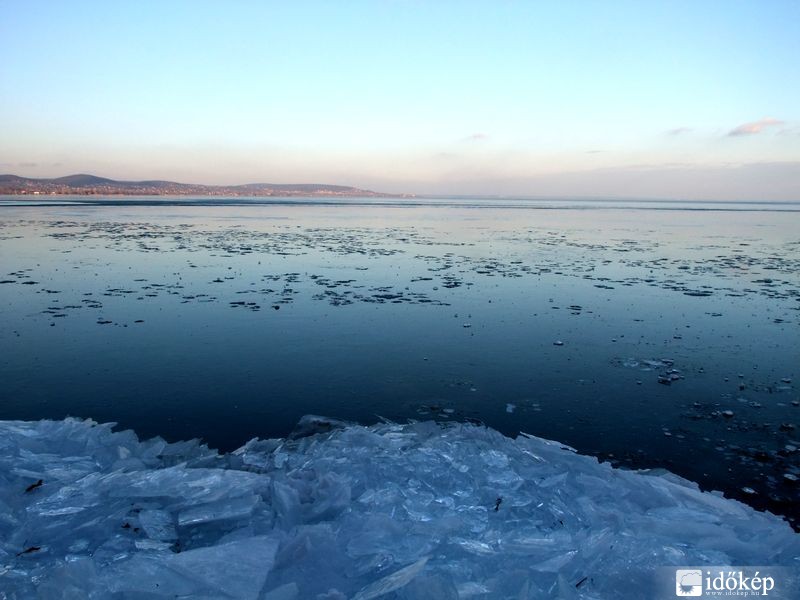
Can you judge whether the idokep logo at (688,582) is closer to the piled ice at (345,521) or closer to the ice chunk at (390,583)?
the piled ice at (345,521)

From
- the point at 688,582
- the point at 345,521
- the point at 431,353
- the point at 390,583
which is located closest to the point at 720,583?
the point at 688,582

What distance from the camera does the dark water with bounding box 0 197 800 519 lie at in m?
5.75

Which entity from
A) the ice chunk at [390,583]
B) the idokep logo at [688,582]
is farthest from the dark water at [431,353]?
the ice chunk at [390,583]

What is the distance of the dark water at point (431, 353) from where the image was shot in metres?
5.75

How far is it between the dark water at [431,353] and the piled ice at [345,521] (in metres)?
Answer: 0.80

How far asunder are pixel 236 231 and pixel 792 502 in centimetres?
2829

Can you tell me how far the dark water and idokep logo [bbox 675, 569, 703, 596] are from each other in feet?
5.51

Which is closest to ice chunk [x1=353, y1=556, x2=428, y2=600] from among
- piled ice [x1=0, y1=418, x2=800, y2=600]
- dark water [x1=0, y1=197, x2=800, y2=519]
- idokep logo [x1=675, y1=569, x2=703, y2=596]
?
piled ice [x1=0, y1=418, x2=800, y2=600]

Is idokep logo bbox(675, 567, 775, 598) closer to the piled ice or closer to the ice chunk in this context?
the piled ice

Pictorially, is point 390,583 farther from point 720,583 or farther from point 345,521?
point 720,583

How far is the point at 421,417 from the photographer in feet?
19.9

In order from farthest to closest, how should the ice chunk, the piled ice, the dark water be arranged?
1. the dark water
2. the piled ice
3. the ice chunk

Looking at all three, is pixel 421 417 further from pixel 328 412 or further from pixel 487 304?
pixel 487 304

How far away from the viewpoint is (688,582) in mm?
3193
